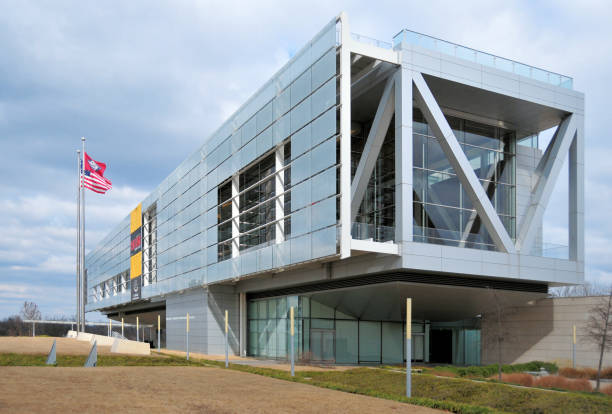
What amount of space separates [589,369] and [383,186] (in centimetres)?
1396

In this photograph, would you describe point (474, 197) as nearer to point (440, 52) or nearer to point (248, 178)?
point (440, 52)

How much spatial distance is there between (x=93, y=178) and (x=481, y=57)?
37.0 metres

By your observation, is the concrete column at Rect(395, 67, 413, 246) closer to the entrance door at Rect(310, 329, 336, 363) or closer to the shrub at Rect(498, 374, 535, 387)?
the shrub at Rect(498, 374, 535, 387)

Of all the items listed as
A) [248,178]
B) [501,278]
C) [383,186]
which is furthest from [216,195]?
[501,278]

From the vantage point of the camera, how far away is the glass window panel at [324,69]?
3109cm

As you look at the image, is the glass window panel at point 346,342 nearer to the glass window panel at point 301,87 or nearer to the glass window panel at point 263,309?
the glass window panel at point 263,309

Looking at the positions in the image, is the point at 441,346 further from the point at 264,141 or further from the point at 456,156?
the point at 264,141

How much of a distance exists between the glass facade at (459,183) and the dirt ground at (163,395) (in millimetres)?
13455

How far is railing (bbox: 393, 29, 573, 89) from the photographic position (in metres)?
32.1

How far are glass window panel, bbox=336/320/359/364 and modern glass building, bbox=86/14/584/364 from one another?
0.09 metres

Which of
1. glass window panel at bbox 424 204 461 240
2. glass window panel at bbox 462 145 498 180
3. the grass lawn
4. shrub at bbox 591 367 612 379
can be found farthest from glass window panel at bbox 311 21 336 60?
shrub at bbox 591 367 612 379

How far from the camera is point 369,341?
4144 centimetres

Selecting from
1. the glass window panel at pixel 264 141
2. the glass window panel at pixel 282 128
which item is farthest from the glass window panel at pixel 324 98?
the glass window panel at pixel 264 141

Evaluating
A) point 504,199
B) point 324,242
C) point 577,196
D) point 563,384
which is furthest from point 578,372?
point 324,242
